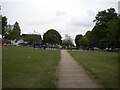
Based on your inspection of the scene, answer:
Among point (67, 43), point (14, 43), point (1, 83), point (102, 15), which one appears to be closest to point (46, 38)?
point (67, 43)

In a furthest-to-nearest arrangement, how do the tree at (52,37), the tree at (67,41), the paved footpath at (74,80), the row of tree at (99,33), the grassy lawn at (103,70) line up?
the tree at (52,37), the tree at (67,41), the row of tree at (99,33), the grassy lawn at (103,70), the paved footpath at (74,80)

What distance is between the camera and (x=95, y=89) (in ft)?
23.6

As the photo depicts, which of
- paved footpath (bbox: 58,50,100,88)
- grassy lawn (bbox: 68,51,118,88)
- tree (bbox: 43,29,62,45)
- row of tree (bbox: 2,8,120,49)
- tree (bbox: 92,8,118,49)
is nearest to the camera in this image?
paved footpath (bbox: 58,50,100,88)

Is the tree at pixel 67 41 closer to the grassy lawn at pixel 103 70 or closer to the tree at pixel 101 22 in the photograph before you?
the tree at pixel 101 22

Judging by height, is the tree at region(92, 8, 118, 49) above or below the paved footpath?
above

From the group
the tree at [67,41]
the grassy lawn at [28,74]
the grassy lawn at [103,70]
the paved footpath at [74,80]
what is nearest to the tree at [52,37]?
the tree at [67,41]

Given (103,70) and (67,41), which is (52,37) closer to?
(67,41)

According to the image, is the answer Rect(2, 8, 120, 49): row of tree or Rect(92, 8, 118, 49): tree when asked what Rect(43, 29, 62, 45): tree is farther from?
Rect(92, 8, 118, 49): tree

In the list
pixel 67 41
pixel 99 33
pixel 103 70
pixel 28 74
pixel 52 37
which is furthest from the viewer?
pixel 67 41

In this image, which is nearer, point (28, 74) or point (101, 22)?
point (28, 74)

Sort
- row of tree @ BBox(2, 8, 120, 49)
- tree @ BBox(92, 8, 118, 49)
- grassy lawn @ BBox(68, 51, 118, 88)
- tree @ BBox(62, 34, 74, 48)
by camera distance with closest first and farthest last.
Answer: grassy lawn @ BBox(68, 51, 118, 88) → row of tree @ BBox(2, 8, 120, 49) → tree @ BBox(92, 8, 118, 49) → tree @ BBox(62, 34, 74, 48)

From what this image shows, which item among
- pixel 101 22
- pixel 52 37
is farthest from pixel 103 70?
pixel 52 37

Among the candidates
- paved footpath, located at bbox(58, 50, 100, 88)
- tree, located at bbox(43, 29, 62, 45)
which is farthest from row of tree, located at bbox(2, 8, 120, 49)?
paved footpath, located at bbox(58, 50, 100, 88)

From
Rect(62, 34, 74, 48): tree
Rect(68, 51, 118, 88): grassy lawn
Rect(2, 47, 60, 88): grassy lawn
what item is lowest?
Rect(68, 51, 118, 88): grassy lawn
